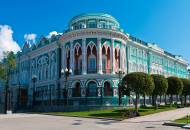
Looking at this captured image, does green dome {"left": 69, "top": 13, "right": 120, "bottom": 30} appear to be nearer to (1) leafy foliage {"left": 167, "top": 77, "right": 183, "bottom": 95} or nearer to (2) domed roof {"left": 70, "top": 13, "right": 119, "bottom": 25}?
(2) domed roof {"left": 70, "top": 13, "right": 119, "bottom": 25}

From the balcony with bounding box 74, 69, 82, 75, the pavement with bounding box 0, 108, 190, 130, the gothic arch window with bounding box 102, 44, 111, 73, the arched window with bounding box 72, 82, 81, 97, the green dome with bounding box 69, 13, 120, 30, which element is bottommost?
the pavement with bounding box 0, 108, 190, 130

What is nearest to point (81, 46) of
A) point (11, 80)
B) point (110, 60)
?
point (110, 60)

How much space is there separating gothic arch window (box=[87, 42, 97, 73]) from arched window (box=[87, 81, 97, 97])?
2458mm

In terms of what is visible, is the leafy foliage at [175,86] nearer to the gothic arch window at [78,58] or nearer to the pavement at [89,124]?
the gothic arch window at [78,58]

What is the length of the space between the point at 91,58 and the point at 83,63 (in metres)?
1.95

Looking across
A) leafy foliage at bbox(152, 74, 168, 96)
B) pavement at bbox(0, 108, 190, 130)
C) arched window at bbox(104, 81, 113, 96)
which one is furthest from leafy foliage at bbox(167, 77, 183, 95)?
pavement at bbox(0, 108, 190, 130)

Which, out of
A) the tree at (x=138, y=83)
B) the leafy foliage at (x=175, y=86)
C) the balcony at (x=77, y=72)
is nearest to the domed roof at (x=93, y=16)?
the balcony at (x=77, y=72)

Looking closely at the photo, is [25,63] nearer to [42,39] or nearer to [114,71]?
[42,39]

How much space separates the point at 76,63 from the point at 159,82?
58.9 ft

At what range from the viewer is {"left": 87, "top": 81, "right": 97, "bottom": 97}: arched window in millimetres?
50875

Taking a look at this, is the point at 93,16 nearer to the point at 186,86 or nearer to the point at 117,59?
the point at 117,59

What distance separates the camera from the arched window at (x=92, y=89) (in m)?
50.9

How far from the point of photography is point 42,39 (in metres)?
66.8

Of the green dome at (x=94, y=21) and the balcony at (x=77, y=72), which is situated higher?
the green dome at (x=94, y=21)
